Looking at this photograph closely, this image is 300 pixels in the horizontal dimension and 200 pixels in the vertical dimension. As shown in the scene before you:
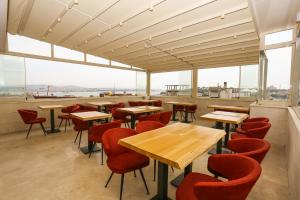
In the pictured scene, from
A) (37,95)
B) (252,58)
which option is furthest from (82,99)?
(252,58)

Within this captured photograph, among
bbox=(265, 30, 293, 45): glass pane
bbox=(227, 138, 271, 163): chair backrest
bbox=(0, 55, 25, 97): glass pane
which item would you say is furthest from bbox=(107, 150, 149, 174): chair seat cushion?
bbox=(0, 55, 25, 97): glass pane

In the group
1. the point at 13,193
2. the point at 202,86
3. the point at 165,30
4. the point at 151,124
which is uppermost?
the point at 165,30

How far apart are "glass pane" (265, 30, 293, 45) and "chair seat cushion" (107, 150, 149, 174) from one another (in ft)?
14.2

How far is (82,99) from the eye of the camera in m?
6.66

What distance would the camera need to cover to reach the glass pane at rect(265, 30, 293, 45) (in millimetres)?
3783

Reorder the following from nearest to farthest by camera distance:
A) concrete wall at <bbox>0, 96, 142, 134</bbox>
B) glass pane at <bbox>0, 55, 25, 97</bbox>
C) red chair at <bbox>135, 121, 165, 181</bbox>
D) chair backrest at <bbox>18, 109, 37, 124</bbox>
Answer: red chair at <bbox>135, 121, 165, 181</bbox>, chair backrest at <bbox>18, 109, 37, 124</bbox>, concrete wall at <bbox>0, 96, 142, 134</bbox>, glass pane at <bbox>0, 55, 25, 97</bbox>

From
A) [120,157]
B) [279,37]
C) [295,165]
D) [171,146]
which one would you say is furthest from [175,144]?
[279,37]

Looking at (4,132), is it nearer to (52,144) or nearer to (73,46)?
(52,144)

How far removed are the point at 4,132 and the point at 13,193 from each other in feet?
12.5

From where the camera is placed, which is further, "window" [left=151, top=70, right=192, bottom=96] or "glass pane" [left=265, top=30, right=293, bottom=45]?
"window" [left=151, top=70, right=192, bottom=96]

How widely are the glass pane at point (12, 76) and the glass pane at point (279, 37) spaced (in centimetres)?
744

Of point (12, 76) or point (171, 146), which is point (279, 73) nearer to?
point (171, 146)

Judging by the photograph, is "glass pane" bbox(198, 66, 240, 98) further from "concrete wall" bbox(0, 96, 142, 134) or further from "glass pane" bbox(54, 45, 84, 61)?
"concrete wall" bbox(0, 96, 142, 134)

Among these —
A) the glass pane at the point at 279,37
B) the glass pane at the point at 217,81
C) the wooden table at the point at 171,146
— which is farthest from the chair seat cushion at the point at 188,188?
the glass pane at the point at 217,81
